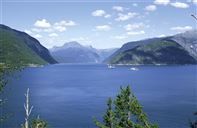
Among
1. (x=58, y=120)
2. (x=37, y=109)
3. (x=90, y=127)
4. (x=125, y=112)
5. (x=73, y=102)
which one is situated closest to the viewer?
(x=125, y=112)

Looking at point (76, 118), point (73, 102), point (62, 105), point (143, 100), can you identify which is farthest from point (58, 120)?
point (143, 100)

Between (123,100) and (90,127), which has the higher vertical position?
(123,100)

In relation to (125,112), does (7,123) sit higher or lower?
lower

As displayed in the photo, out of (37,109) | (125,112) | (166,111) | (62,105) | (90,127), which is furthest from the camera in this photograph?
(62,105)

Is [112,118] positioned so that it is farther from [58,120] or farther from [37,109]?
[37,109]

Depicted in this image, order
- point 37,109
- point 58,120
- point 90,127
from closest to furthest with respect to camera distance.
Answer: point 90,127 < point 58,120 < point 37,109

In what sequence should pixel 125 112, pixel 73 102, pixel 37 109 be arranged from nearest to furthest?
1. pixel 125 112
2. pixel 37 109
3. pixel 73 102

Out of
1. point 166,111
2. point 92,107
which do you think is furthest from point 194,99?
point 92,107

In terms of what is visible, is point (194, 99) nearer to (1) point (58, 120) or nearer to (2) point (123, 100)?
(1) point (58, 120)

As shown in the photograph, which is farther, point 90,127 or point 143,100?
point 143,100
